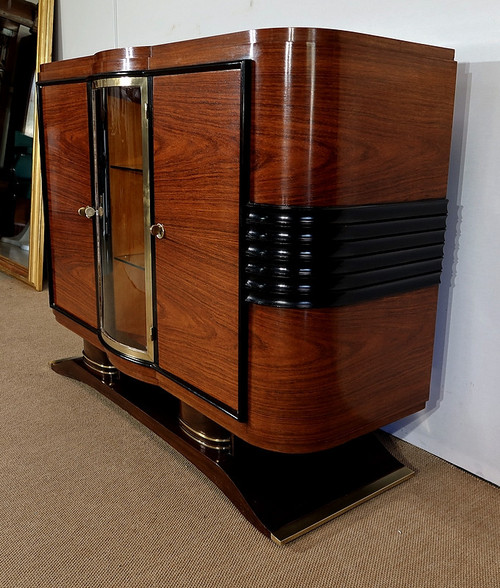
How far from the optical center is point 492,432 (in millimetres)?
1437

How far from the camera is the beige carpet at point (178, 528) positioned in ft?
3.80

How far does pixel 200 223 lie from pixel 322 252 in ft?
0.93

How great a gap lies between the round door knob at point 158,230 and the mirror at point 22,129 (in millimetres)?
1738

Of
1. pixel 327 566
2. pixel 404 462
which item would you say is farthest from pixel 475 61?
pixel 327 566

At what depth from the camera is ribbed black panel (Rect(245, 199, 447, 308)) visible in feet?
3.65

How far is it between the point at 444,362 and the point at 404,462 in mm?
266

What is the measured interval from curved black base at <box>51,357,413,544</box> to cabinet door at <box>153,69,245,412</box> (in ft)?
0.60

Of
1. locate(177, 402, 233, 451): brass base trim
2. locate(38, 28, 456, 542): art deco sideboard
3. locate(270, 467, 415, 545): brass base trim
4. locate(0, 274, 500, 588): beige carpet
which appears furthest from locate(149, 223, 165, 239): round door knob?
locate(270, 467, 415, 545): brass base trim

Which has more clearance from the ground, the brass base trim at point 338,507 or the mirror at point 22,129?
the mirror at point 22,129

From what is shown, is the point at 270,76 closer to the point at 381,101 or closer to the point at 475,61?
the point at 381,101

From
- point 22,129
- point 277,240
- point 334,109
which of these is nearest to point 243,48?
point 334,109

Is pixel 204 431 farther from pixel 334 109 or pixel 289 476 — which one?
pixel 334 109

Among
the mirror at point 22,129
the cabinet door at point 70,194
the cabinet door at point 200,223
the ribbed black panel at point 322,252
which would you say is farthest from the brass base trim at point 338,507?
the mirror at point 22,129

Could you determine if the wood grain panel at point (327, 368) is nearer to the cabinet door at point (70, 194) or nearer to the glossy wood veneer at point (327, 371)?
the glossy wood veneer at point (327, 371)
